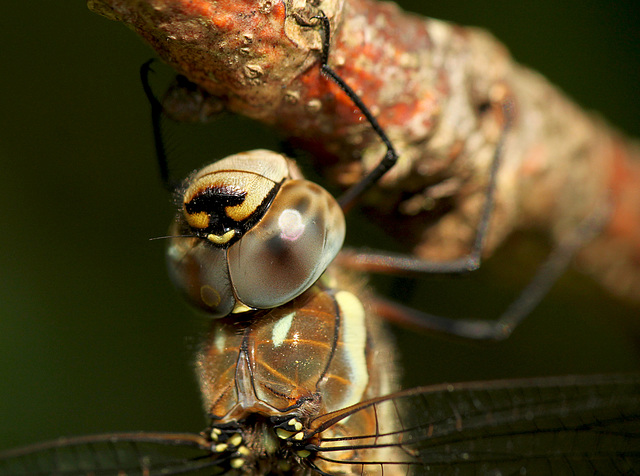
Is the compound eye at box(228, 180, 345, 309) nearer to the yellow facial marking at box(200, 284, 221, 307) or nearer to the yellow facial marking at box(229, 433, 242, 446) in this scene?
the yellow facial marking at box(200, 284, 221, 307)

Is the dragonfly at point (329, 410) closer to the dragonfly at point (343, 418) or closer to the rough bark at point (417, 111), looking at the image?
the dragonfly at point (343, 418)

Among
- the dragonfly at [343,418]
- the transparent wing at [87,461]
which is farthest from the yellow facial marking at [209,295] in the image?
the transparent wing at [87,461]

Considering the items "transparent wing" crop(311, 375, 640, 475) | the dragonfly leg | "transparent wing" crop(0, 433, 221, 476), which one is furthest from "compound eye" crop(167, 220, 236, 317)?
the dragonfly leg

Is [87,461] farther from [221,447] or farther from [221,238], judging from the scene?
[221,238]

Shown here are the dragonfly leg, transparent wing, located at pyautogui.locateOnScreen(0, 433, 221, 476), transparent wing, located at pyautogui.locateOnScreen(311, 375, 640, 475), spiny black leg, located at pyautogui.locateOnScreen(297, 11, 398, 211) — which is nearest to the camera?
spiny black leg, located at pyautogui.locateOnScreen(297, 11, 398, 211)

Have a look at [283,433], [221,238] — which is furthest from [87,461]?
[221,238]

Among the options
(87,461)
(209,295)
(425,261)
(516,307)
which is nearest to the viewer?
(209,295)
